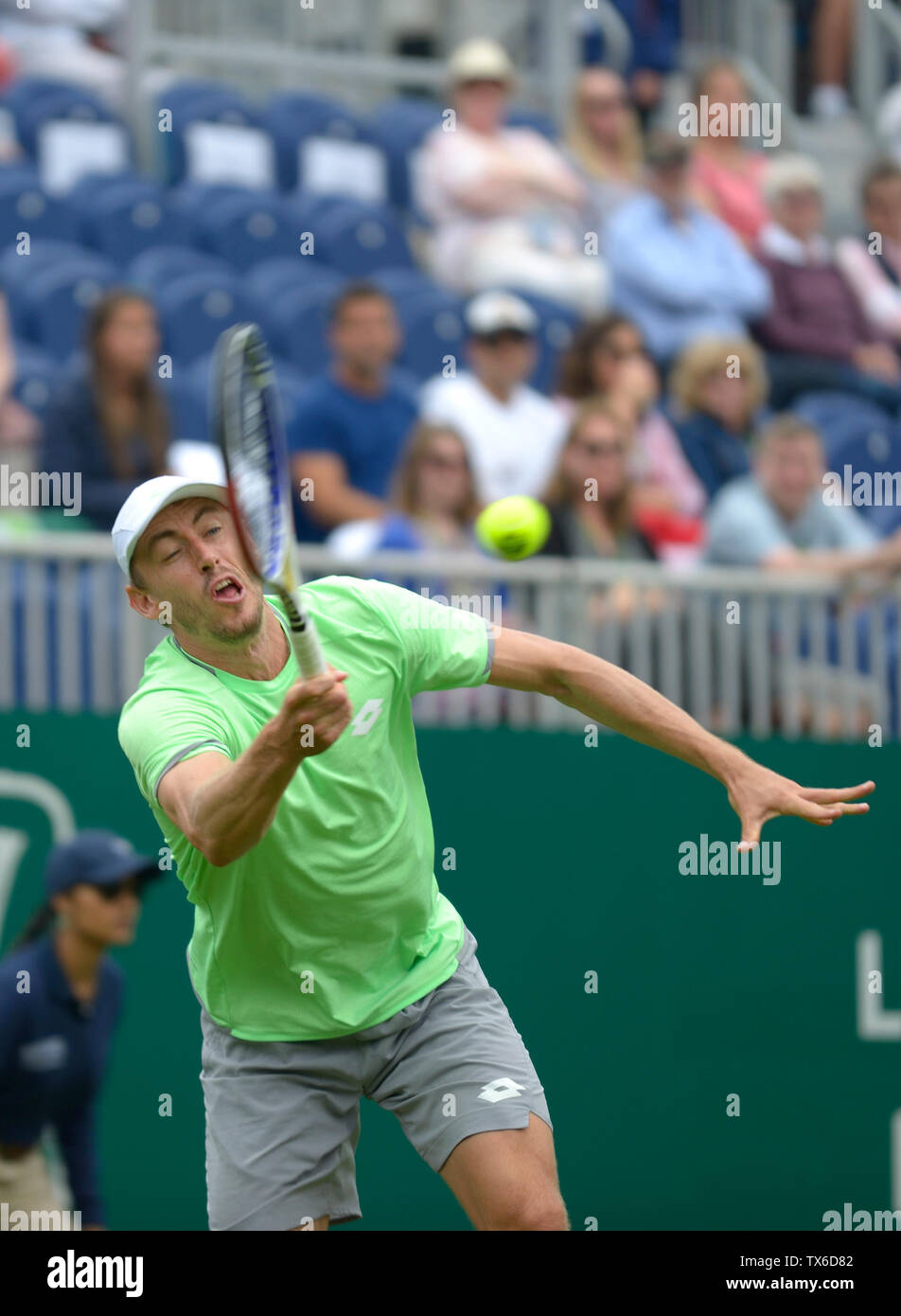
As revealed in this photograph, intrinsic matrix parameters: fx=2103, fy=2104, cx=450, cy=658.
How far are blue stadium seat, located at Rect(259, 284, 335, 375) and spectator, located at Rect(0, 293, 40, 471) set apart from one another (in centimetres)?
142

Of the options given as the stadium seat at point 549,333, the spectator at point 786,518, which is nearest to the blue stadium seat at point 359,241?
the stadium seat at point 549,333

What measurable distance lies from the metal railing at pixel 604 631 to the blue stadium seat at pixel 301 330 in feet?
7.04

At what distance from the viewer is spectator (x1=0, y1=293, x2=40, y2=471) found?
8.25m

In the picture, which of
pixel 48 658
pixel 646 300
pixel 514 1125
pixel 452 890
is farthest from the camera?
pixel 646 300

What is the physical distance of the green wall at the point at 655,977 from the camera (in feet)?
25.4

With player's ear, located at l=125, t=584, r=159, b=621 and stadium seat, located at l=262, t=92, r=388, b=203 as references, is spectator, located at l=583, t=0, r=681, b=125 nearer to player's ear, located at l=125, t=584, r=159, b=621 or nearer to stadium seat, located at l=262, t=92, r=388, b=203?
stadium seat, located at l=262, t=92, r=388, b=203

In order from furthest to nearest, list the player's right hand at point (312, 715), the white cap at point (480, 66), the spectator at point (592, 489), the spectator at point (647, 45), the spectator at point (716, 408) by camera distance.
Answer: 1. the spectator at point (647, 45)
2. the white cap at point (480, 66)
3. the spectator at point (716, 408)
4. the spectator at point (592, 489)
5. the player's right hand at point (312, 715)

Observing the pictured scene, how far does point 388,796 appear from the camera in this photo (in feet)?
14.9

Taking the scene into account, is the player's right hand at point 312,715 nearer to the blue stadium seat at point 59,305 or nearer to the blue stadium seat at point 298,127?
the blue stadium seat at point 59,305

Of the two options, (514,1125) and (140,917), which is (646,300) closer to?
(140,917)
